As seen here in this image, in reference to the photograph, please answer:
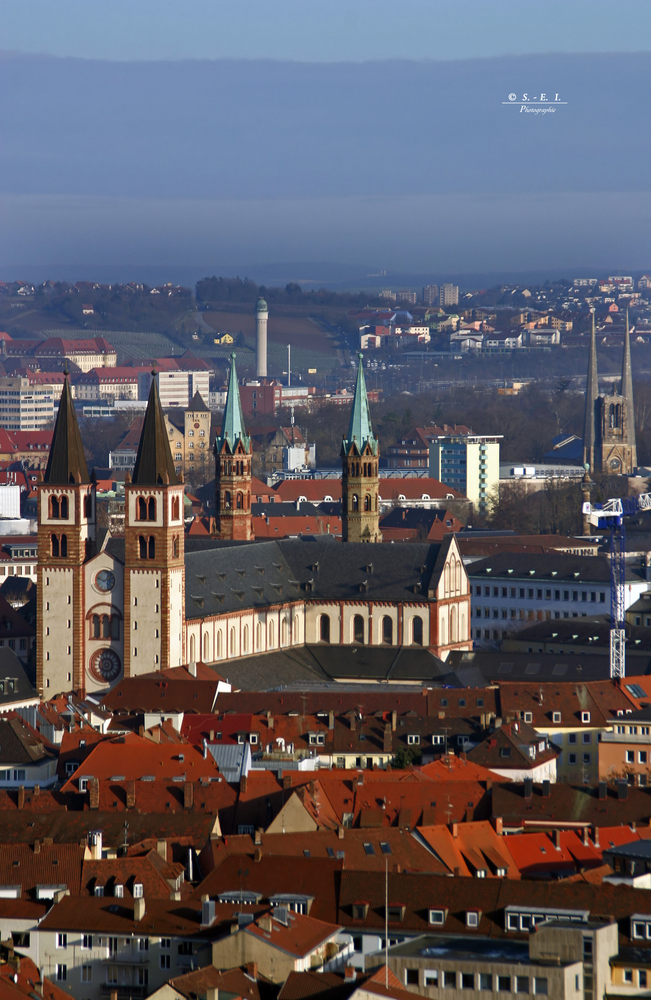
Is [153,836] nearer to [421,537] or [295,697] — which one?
[295,697]

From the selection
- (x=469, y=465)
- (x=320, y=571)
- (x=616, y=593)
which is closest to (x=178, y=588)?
(x=320, y=571)

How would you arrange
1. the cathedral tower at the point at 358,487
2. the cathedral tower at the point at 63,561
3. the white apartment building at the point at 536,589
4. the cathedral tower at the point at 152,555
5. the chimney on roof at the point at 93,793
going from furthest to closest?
the white apartment building at the point at 536,589, the cathedral tower at the point at 358,487, the cathedral tower at the point at 63,561, the cathedral tower at the point at 152,555, the chimney on roof at the point at 93,793

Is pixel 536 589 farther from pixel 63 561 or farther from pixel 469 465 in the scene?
pixel 469 465

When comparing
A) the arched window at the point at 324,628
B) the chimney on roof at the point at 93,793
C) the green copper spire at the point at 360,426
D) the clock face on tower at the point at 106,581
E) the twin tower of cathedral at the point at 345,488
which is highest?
the green copper spire at the point at 360,426

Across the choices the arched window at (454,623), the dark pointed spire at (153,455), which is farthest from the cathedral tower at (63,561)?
the arched window at (454,623)

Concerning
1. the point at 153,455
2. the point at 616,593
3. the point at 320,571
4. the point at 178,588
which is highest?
the point at 153,455

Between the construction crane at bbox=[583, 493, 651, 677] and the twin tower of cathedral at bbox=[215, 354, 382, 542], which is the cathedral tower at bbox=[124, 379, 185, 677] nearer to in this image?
the construction crane at bbox=[583, 493, 651, 677]

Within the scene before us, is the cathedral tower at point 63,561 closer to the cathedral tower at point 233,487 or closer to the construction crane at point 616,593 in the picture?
the cathedral tower at point 233,487

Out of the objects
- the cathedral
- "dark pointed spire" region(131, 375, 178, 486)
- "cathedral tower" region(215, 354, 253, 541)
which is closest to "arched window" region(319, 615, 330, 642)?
the cathedral
